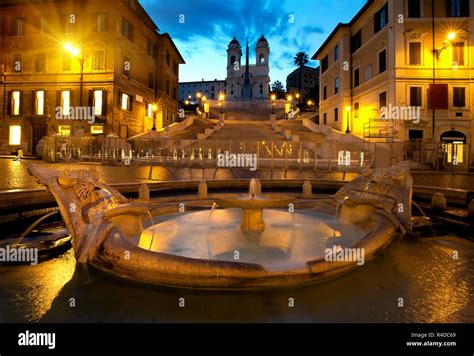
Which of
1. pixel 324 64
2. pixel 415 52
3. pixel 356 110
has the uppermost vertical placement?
pixel 324 64

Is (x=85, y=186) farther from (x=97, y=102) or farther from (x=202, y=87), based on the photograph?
(x=202, y=87)

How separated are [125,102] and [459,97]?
32403 millimetres

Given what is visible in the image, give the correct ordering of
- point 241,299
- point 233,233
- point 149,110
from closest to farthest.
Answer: point 241,299, point 233,233, point 149,110

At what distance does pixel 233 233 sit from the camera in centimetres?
610

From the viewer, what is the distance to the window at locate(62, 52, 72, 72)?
3209cm

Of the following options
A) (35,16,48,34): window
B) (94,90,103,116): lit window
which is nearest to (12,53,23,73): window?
(35,16,48,34): window

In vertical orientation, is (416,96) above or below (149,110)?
below

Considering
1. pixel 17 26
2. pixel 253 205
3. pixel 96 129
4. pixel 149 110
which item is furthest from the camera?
pixel 149 110

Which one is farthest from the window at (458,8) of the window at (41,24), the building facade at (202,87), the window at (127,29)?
the building facade at (202,87)

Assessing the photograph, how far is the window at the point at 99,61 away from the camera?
31.3 m

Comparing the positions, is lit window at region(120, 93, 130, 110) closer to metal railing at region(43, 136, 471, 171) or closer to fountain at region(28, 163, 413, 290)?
metal railing at region(43, 136, 471, 171)

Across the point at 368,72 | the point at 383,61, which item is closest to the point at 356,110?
→ the point at 368,72

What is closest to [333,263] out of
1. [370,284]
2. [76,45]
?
[370,284]
